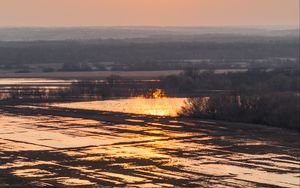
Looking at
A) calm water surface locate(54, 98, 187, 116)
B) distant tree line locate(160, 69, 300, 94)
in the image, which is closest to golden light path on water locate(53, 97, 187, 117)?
calm water surface locate(54, 98, 187, 116)

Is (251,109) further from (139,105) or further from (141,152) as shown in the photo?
(141,152)

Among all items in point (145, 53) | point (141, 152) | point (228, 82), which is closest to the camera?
point (141, 152)

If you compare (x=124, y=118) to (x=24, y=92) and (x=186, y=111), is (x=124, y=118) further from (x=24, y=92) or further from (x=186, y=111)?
(x=24, y=92)

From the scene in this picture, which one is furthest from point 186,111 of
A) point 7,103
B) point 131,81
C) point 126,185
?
point 131,81

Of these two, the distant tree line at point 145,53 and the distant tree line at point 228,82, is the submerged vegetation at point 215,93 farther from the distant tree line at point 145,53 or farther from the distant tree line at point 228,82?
the distant tree line at point 145,53

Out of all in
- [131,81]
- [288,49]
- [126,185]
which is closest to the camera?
[126,185]

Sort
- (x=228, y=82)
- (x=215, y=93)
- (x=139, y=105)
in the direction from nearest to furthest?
1. (x=139, y=105)
2. (x=215, y=93)
3. (x=228, y=82)

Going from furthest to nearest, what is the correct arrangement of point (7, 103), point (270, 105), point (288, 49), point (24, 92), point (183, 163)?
1. point (288, 49)
2. point (24, 92)
3. point (7, 103)
4. point (270, 105)
5. point (183, 163)

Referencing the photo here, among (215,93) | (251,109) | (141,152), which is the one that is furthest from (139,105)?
(141,152)
